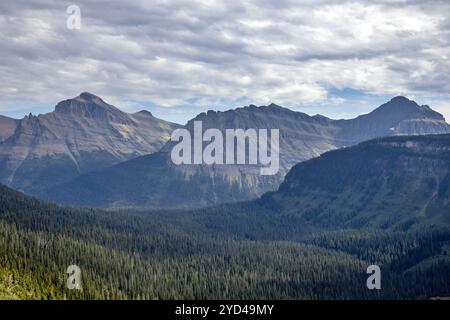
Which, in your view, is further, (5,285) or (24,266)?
(24,266)

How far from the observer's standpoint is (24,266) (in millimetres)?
192625
